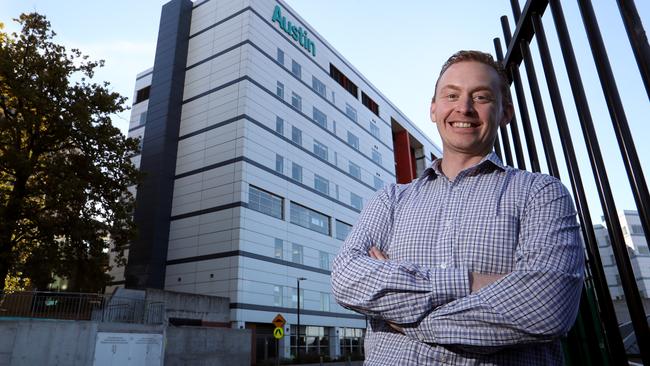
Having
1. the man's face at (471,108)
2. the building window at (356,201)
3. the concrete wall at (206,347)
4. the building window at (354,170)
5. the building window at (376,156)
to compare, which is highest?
the building window at (376,156)

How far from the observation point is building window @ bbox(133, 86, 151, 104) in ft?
136

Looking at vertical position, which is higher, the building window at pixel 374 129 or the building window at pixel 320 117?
the building window at pixel 374 129

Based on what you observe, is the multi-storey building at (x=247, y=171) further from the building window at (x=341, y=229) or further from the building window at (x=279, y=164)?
the building window at (x=341, y=229)

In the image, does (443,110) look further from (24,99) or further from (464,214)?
(24,99)

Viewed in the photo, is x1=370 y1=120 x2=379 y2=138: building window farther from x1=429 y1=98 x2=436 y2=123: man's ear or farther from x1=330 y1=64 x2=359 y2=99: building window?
x1=429 y1=98 x2=436 y2=123: man's ear

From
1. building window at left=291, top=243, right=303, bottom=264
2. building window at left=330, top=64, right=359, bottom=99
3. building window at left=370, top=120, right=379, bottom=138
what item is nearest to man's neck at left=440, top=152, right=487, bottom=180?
building window at left=291, top=243, right=303, bottom=264

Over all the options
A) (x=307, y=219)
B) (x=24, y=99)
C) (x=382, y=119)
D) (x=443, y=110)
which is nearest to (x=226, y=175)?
(x=307, y=219)

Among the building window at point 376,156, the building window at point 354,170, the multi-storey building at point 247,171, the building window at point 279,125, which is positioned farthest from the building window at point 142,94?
the building window at point 376,156

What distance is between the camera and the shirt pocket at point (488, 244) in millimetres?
1608

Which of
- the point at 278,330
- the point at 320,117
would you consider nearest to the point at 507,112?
the point at 278,330

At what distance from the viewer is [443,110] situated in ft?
6.37

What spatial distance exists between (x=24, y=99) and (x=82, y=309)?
10.8m

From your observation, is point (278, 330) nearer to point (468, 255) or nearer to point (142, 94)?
point (468, 255)

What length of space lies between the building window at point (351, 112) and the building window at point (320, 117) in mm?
4630
